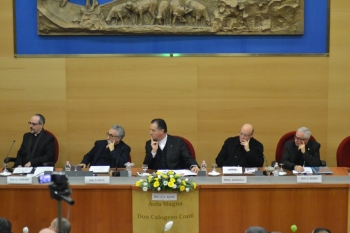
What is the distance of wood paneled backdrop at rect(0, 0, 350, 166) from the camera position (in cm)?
745

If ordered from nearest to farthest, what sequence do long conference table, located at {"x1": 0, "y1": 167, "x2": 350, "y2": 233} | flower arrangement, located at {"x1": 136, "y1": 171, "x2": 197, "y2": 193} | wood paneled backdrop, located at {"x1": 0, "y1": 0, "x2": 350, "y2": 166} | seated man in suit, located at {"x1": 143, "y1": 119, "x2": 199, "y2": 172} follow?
flower arrangement, located at {"x1": 136, "y1": 171, "x2": 197, "y2": 193}
long conference table, located at {"x1": 0, "y1": 167, "x2": 350, "y2": 233}
seated man in suit, located at {"x1": 143, "y1": 119, "x2": 199, "y2": 172}
wood paneled backdrop, located at {"x1": 0, "y1": 0, "x2": 350, "y2": 166}

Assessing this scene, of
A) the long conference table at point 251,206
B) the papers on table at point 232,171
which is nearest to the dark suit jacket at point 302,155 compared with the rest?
the papers on table at point 232,171

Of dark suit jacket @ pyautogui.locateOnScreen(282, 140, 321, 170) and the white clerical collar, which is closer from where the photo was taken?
dark suit jacket @ pyautogui.locateOnScreen(282, 140, 321, 170)

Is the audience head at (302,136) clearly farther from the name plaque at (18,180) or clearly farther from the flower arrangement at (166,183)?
the name plaque at (18,180)

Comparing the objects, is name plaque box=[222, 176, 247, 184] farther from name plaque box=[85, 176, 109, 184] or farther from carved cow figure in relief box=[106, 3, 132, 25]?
carved cow figure in relief box=[106, 3, 132, 25]

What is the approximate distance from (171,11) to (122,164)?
2.19 meters

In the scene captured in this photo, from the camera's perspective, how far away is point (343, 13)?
732 centimetres

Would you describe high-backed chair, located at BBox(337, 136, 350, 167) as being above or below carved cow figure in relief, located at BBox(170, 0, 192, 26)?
below

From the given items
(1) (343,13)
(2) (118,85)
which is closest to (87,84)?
(2) (118,85)

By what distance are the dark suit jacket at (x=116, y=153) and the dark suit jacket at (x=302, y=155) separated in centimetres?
175

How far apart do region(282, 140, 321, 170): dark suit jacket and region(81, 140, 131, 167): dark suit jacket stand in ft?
5.75

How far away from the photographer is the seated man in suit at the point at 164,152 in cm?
622

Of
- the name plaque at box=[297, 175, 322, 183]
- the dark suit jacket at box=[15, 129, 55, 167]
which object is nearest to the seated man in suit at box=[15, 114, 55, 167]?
the dark suit jacket at box=[15, 129, 55, 167]

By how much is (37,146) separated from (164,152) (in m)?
1.61
